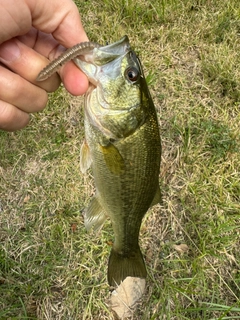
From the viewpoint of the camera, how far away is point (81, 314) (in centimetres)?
258

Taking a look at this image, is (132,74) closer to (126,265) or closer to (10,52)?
(10,52)

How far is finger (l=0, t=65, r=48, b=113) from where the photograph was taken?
177cm

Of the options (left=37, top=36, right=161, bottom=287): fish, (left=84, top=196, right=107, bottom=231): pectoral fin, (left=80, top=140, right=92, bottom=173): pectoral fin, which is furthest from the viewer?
(left=84, top=196, right=107, bottom=231): pectoral fin

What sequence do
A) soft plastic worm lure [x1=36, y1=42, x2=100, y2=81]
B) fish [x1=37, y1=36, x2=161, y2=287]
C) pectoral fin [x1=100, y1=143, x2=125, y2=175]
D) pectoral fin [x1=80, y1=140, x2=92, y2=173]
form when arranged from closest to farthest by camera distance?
soft plastic worm lure [x1=36, y1=42, x2=100, y2=81], fish [x1=37, y1=36, x2=161, y2=287], pectoral fin [x1=100, y1=143, x2=125, y2=175], pectoral fin [x1=80, y1=140, x2=92, y2=173]

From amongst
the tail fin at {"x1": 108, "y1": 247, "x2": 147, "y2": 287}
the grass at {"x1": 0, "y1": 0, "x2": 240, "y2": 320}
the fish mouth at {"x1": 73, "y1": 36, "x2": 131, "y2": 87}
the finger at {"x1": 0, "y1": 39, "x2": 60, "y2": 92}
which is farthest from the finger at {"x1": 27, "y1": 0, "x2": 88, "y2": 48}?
the grass at {"x1": 0, "y1": 0, "x2": 240, "y2": 320}

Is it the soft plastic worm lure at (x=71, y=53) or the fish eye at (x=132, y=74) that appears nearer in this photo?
the soft plastic worm lure at (x=71, y=53)

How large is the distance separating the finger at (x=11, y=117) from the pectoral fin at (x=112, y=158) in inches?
22.1

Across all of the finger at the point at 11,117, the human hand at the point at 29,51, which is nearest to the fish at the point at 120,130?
the human hand at the point at 29,51

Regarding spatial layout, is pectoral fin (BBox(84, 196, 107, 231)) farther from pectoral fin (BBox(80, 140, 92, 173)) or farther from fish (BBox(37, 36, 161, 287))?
pectoral fin (BBox(80, 140, 92, 173))

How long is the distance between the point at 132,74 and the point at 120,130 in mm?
274

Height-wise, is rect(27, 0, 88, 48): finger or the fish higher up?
rect(27, 0, 88, 48): finger

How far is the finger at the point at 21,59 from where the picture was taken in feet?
5.78

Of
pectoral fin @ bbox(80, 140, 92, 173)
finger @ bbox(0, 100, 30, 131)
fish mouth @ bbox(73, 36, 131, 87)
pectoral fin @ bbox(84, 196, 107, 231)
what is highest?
fish mouth @ bbox(73, 36, 131, 87)

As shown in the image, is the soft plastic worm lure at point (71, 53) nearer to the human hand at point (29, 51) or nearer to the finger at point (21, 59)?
the human hand at point (29, 51)
